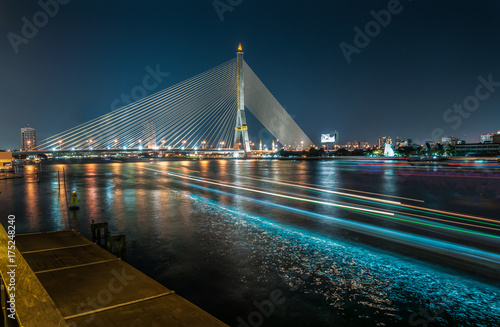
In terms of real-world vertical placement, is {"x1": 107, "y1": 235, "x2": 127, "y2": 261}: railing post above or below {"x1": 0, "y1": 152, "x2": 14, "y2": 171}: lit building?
below

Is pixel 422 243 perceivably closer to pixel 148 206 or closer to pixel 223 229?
pixel 223 229

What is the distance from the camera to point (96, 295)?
3723 millimetres

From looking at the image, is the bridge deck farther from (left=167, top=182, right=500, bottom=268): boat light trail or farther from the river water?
(left=167, top=182, right=500, bottom=268): boat light trail

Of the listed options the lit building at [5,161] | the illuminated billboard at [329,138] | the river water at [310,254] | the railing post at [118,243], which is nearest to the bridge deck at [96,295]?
the railing post at [118,243]

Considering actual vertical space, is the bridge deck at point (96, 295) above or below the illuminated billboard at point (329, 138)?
below

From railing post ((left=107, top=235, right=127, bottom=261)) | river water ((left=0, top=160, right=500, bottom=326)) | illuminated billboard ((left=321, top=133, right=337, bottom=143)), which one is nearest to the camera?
river water ((left=0, top=160, right=500, bottom=326))

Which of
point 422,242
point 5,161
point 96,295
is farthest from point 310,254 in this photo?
point 5,161

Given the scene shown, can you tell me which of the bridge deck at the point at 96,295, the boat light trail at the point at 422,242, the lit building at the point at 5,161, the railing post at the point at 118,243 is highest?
the lit building at the point at 5,161

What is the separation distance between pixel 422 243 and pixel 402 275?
2318 millimetres

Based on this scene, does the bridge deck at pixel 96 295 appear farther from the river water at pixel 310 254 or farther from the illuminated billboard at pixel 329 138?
the illuminated billboard at pixel 329 138

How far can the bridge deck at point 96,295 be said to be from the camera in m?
2.66

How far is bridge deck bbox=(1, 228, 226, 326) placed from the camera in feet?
8.73

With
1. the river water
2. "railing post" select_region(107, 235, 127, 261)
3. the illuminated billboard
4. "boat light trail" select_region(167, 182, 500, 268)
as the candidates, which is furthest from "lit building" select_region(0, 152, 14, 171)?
the illuminated billboard

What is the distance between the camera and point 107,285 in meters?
4.04
